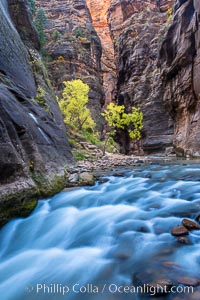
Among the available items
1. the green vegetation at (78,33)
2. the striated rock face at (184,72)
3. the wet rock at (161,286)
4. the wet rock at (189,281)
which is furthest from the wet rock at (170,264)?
the green vegetation at (78,33)

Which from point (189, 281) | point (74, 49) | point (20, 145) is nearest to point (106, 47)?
point (74, 49)

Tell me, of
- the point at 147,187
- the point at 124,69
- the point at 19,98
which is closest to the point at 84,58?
the point at 124,69

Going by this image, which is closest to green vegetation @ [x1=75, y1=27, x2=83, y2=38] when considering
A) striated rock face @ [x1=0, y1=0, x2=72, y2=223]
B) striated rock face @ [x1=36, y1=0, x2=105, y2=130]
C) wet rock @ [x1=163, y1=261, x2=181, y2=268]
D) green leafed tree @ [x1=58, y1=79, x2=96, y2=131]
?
striated rock face @ [x1=36, y1=0, x2=105, y2=130]

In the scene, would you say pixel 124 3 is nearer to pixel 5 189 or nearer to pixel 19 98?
pixel 19 98

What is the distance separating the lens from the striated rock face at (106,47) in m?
57.8

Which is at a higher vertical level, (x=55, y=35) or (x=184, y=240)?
(x=55, y=35)

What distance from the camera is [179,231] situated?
3.33 meters

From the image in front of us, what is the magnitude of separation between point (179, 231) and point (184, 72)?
18158 millimetres

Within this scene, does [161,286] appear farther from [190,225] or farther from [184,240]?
[190,225]

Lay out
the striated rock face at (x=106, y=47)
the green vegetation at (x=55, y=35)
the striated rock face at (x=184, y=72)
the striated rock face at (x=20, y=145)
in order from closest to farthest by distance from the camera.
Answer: the striated rock face at (x=20, y=145) → the striated rock face at (x=184, y=72) → the green vegetation at (x=55, y=35) → the striated rock face at (x=106, y=47)

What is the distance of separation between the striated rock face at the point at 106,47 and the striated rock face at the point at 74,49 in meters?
16.1

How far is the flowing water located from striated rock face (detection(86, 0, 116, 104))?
53541 millimetres

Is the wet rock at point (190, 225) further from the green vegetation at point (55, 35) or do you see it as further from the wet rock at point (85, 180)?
the green vegetation at point (55, 35)

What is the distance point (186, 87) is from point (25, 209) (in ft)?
57.7
